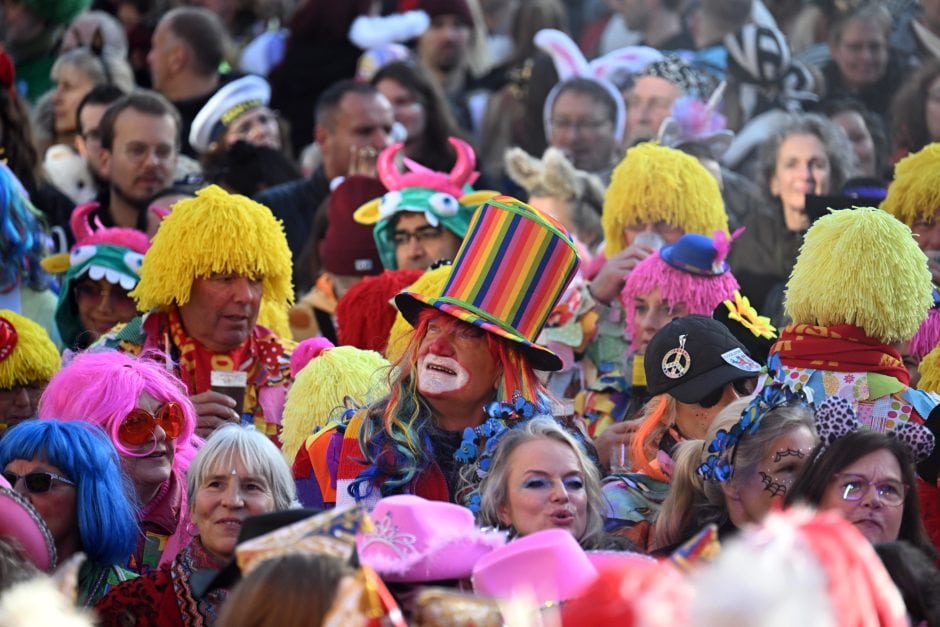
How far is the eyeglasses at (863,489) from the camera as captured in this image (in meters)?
5.10

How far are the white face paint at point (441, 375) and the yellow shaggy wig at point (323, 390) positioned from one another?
1.79ft

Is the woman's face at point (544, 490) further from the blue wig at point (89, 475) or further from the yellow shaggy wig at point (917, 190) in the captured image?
the yellow shaggy wig at point (917, 190)

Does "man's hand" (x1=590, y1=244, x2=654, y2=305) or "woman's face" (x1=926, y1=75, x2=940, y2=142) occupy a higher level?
"woman's face" (x1=926, y1=75, x2=940, y2=142)

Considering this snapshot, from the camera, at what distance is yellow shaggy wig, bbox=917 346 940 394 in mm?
6281

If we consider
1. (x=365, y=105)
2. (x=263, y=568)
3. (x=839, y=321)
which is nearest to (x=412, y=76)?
(x=365, y=105)

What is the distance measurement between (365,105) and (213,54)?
5.01 ft

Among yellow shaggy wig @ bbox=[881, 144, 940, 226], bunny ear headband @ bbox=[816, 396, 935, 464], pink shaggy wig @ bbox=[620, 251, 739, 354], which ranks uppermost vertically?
yellow shaggy wig @ bbox=[881, 144, 940, 226]

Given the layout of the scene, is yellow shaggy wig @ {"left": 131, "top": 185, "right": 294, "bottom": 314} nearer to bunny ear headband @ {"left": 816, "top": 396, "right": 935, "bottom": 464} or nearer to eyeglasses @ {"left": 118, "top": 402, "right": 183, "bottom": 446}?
eyeglasses @ {"left": 118, "top": 402, "right": 183, "bottom": 446}

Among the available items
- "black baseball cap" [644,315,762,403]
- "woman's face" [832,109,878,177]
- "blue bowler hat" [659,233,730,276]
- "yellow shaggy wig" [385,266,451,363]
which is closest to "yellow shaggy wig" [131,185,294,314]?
"yellow shaggy wig" [385,266,451,363]

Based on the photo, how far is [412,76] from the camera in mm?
9969

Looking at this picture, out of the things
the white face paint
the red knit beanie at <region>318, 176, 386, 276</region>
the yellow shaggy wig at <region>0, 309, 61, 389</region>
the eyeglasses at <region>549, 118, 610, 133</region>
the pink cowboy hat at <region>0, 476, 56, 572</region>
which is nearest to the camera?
the pink cowboy hat at <region>0, 476, 56, 572</region>

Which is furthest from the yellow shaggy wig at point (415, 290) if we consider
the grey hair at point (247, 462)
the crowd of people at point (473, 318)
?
the grey hair at point (247, 462)

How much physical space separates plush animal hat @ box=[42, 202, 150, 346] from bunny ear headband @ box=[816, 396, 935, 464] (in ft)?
10.7

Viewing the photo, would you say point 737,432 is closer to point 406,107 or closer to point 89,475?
point 89,475
